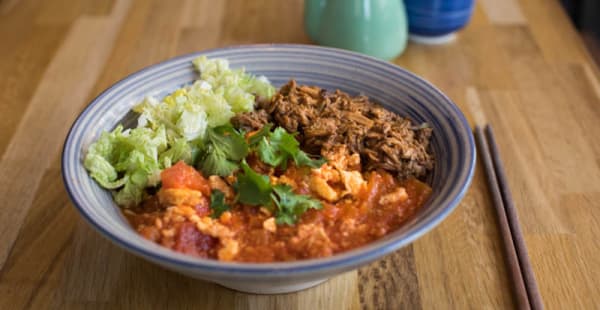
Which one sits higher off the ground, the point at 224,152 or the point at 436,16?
the point at 224,152

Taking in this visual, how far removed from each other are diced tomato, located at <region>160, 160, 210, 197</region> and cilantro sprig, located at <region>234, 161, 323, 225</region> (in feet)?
0.41

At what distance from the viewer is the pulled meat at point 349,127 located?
221 centimetres

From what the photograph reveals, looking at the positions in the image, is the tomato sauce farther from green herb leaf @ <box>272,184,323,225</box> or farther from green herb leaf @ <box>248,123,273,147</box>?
green herb leaf @ <box>248,123,273,147</box>

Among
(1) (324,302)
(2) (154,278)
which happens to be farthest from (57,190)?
(1) (324,302)

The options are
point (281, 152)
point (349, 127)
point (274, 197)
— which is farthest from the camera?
point (349, 127)

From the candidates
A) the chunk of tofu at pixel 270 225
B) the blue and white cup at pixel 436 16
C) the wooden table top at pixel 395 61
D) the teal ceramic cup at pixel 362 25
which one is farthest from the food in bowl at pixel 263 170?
the blue and white cup at pixel 436 16

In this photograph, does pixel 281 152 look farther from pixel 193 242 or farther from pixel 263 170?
pixel 193 242

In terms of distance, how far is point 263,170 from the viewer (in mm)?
2221

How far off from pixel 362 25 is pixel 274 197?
1580mm

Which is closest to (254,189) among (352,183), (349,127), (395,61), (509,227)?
(352,183)

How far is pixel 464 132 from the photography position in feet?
7.07

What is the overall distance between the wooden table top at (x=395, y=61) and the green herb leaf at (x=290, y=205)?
1.04 ft

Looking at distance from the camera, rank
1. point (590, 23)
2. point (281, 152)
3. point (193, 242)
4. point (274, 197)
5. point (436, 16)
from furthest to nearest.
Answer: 1. point (590, 23)
2. point (436, 16)
3. point (281, 152)
4. point (274, 197)
5. point (193, 242)

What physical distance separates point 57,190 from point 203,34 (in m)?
1.55
